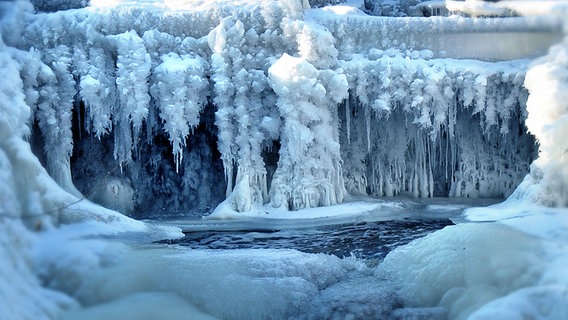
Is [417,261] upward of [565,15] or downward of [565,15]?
downward

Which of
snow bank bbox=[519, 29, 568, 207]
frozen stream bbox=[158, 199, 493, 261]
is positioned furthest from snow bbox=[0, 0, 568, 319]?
frozen stream bbox=[158, 199, 493, 261]

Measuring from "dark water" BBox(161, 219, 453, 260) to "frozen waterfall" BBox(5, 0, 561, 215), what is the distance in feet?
5.34

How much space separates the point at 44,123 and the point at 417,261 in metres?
7.98

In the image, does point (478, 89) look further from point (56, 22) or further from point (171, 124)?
point (56, 22)

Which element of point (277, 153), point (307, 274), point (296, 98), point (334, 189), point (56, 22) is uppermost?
point (56, 22)

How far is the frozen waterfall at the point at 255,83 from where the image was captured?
35.8 ft

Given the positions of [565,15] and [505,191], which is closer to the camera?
[565,15]

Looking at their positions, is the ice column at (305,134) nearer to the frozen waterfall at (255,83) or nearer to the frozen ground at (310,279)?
the frozen waterfall at (255,83)

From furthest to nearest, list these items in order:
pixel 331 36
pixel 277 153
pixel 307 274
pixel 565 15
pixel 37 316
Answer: pixel 277 153 < pixel 331 36 < pixel 565 15 < pixel 307 274 < pixel 37 316

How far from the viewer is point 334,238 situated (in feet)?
29.7

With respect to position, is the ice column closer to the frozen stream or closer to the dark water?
the frozen stream

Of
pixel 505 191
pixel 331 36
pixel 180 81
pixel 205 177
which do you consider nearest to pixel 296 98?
pixel 331 36

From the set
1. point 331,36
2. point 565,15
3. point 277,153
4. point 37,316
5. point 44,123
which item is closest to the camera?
point 37,316

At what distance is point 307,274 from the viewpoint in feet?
19.8
